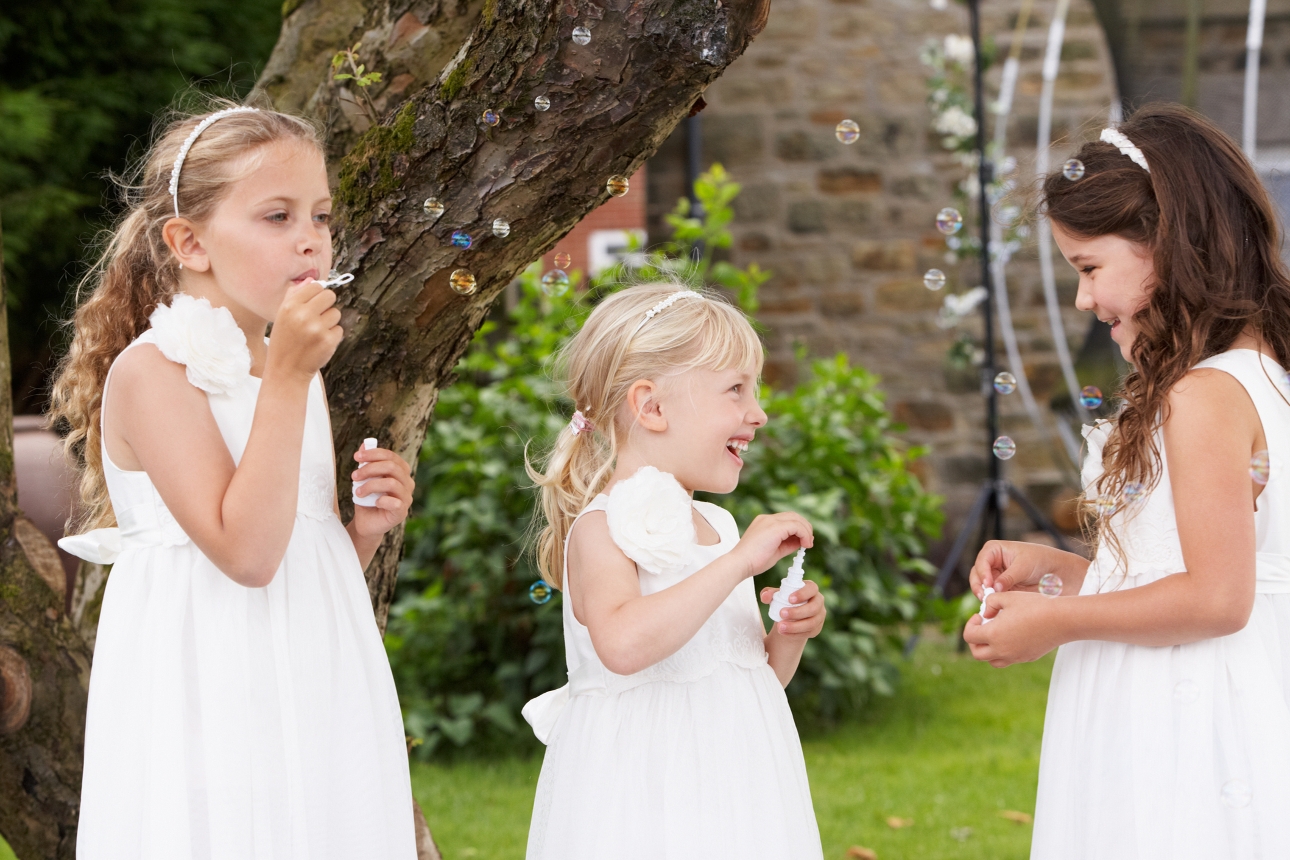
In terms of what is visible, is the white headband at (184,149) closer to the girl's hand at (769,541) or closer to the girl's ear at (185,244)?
the girl's ear at (185,244)

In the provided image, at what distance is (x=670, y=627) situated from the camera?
186 centimetres

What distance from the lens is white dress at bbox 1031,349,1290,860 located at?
5.98 ft

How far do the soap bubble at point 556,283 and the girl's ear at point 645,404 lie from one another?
0.46 meters

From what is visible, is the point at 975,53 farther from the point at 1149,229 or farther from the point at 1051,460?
the point at 1149,229

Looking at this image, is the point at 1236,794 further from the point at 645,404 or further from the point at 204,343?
the point at 204,343

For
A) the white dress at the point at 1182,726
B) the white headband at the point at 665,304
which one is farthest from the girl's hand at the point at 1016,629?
the white headband at the point at 665,304

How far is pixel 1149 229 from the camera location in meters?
1.98

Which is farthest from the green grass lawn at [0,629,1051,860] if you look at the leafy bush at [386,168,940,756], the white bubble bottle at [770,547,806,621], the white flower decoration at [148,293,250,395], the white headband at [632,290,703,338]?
the white flower decoration at [148,293,250,395]

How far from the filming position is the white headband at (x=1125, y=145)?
2.01 metres

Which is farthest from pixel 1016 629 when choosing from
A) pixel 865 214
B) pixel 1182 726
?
pixel 865 214

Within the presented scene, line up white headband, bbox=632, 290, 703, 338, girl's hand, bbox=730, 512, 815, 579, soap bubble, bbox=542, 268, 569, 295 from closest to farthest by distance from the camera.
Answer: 1. girl's hand, bbox=730, 512, 815, 579
2. white headband, bbox=632, 290, 703, 338
3. soap bubble, bbox=542, 268, 569, 295

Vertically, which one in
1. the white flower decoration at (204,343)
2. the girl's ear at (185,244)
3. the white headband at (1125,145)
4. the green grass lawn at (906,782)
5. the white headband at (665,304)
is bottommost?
the green grass lawn at (906,782)

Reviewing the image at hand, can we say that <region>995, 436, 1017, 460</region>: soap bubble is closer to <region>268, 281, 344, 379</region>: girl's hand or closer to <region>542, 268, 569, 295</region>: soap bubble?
<region>542, 268, 569, 295</region>: soap bubble

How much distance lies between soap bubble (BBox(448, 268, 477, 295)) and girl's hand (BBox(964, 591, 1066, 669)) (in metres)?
1.02
